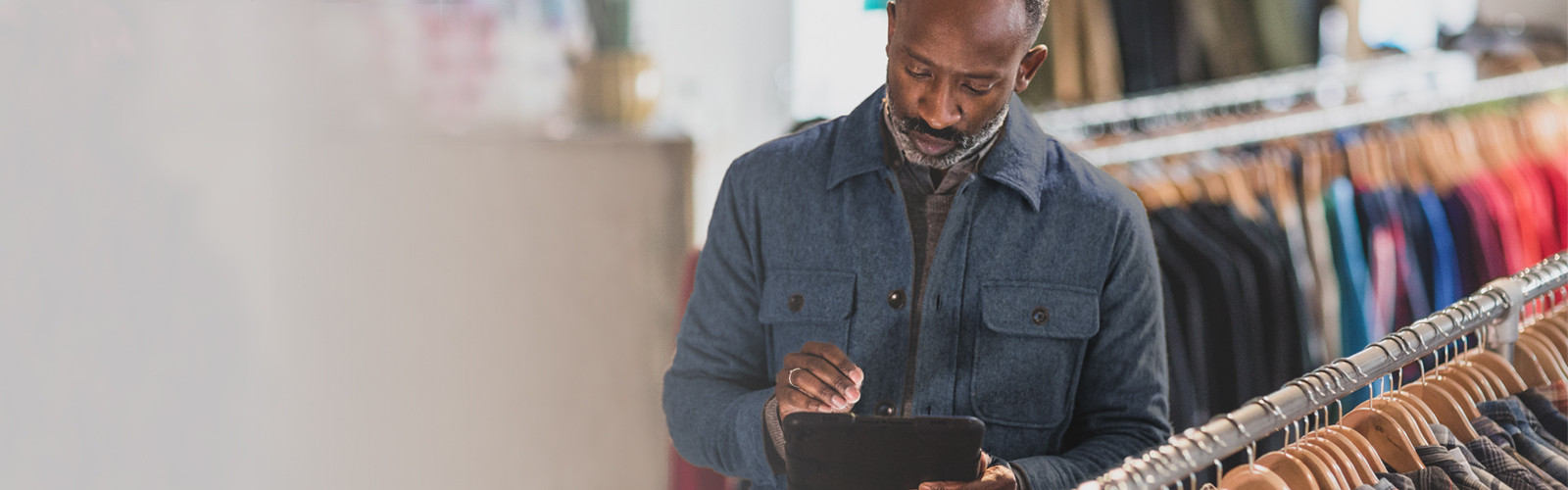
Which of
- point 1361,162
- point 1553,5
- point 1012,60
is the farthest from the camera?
point 1553,5

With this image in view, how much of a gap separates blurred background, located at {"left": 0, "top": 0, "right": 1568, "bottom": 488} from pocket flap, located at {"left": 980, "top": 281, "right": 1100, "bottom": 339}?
0.87 metres

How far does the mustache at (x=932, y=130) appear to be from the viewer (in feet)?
3.10

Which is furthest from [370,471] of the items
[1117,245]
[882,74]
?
[882,74]

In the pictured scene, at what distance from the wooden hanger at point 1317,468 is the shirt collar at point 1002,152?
0.29 meters

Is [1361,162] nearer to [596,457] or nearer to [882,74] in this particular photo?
[882,74]

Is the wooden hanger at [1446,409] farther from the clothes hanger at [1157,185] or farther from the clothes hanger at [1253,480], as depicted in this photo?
the clothes hanger at [1157,185]

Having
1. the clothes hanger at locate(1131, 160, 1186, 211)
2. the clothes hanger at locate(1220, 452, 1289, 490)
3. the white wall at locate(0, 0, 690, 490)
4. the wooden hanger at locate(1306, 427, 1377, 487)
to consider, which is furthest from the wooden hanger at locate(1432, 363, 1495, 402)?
the white wall at locate(0, 0, 690, 490)

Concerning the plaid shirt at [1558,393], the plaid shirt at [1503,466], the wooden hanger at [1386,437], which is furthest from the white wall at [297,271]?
the plaid shirt at [1558,393]

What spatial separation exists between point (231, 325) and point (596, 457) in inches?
37.1

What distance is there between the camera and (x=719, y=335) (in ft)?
3.60

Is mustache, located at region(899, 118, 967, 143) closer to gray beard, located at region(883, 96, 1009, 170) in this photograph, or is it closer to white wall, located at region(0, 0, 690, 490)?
gray beard, located at region(883, 96, 1009, 170)

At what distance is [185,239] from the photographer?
1418 millimetres

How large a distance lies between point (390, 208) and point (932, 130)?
120 centimetres

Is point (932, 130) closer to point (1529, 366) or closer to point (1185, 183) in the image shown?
point (1529, 366)
